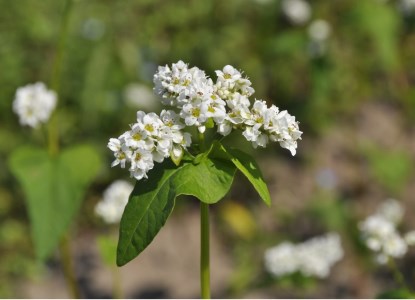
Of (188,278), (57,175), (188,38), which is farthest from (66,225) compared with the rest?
(188,38)

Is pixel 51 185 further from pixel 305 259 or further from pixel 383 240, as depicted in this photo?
pixel 383 240

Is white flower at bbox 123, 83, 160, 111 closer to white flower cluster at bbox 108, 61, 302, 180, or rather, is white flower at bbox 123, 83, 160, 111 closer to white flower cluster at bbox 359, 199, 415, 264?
white flower cluster at bbox 359, 199, 415, 264

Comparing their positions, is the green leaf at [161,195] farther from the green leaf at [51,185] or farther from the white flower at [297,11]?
the white flower at [297,11]

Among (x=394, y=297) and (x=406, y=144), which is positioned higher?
(x=406, y=144)

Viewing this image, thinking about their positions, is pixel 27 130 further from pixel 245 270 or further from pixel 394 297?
pixel 394 297

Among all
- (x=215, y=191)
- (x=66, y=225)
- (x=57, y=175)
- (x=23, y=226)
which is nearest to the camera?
(x=215, y=191)

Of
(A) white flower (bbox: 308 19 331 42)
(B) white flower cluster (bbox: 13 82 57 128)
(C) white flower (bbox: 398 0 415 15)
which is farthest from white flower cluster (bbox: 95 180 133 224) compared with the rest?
(C) white flower (bbox: 398 0 415 15)
